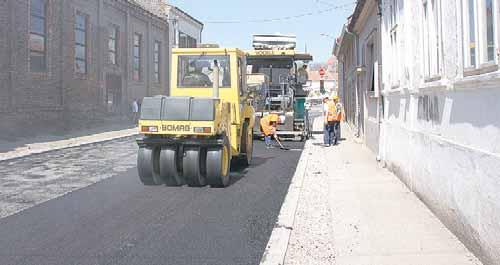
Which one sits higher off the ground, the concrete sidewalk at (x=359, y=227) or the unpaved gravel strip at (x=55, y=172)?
the unpaved gravel strip at (x=55, y=172)

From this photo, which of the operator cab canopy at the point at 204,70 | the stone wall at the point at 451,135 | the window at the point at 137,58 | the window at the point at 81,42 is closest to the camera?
the stone wall at the point at 451,135

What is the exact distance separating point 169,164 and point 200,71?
2660 mm

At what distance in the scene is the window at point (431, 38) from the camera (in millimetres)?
6980

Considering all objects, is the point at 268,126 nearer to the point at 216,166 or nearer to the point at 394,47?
the point at 394,47

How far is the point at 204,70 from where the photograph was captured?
11.4m

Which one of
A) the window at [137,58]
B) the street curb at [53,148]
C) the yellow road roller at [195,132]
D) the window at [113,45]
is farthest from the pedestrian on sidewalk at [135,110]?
the yellow road roller at [195,132]

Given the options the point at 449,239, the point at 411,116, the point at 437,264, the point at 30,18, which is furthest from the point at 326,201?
the point at 30,18

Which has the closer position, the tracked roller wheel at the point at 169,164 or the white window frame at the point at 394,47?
the tracked roller wheel at the point at 169,164

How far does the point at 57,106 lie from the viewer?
23938 millimetres

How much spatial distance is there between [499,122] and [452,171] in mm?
1468

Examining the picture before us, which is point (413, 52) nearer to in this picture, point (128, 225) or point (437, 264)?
point (437, 264)

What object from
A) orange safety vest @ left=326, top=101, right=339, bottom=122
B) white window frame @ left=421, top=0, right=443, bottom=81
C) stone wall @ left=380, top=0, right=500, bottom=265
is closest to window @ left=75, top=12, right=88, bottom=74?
orange safety vest @ left=326, top=101, right=339, bottom=122

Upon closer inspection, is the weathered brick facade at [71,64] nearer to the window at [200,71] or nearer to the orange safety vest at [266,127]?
the orange safety vest at [266,127]

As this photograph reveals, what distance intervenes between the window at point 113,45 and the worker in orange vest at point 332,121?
17554 millimetres
